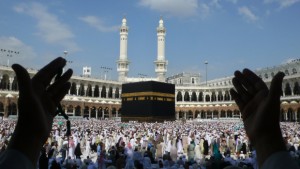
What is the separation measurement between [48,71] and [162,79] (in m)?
52.8

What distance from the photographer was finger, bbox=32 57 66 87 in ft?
3.14

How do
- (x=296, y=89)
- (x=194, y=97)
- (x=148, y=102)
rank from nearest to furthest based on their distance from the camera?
(x=148, y=102), (x=296, y=89), (x=194, y=97)

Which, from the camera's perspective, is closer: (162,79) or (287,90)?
(287,90)

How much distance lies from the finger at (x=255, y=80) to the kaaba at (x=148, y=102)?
30043mm

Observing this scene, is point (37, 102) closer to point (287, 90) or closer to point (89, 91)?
point (89, 91)

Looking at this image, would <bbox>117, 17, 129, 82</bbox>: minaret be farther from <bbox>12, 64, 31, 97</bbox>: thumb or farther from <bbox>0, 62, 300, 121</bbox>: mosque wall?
<bbox>12, 64, 31, 97</bbox>: thumb

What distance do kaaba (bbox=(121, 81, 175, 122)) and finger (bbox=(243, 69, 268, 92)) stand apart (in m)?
30.0

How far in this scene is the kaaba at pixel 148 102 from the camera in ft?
103

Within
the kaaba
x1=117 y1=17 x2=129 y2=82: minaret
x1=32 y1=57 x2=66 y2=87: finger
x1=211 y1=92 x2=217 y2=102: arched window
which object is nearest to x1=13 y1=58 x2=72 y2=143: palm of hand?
x1=32 y1=57 x2=66 y2=87: finger

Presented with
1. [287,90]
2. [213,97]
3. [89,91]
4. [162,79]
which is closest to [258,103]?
[89,91]

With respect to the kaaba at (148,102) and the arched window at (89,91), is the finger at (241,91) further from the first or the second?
the arched window at (89,91)

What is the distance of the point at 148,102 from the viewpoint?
3128 centimetres

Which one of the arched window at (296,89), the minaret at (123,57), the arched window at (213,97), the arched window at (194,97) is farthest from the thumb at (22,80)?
the minaret at (123,57)

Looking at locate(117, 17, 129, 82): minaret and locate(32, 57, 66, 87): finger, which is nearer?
locate(32, 57, 66, 87): finger
